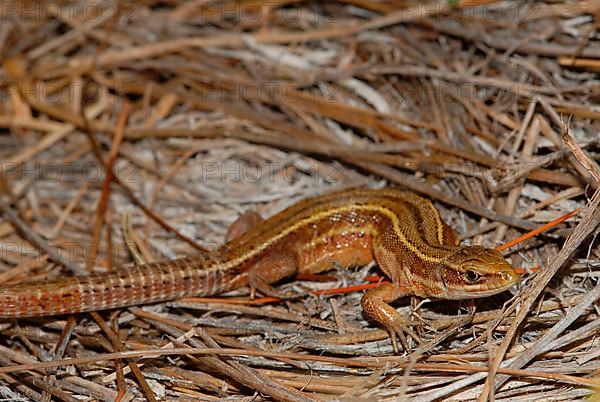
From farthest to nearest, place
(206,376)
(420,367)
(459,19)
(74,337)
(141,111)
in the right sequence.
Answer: (141,111) → (459,19) → (74,337) → (206,376) → (420,367)

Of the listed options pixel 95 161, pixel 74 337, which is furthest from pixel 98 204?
pixel 74 337

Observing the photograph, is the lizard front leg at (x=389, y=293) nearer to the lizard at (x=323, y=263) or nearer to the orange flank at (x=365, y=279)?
the lizard at (x=323, y=263)

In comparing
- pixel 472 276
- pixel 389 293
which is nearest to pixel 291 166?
pixel 389 293

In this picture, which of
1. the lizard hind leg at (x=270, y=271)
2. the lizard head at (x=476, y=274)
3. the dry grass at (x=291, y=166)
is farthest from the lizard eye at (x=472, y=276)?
the lizard hind leg at (x=270, y=271)

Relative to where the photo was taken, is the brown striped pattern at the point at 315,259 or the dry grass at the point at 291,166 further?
the brown striped pattern at the point at 315,259

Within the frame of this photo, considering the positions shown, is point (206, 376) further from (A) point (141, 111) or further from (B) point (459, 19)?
(B) point (459, 19)

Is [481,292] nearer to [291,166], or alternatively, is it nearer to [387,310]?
[387,310]

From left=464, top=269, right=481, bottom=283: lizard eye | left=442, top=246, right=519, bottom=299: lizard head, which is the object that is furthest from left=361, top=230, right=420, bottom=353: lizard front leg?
left=464, top=269, right=481, bottom=283: lizard eye
